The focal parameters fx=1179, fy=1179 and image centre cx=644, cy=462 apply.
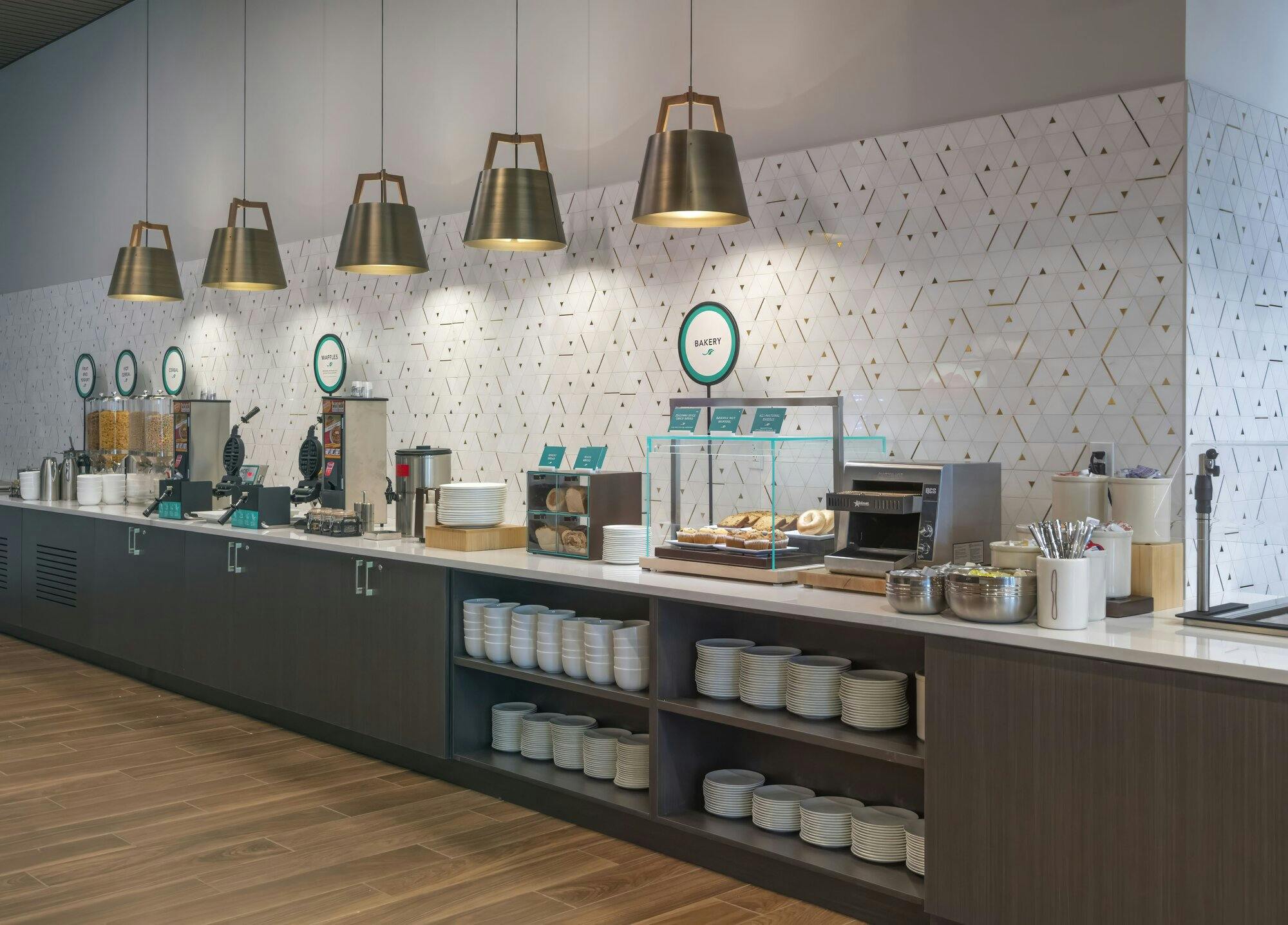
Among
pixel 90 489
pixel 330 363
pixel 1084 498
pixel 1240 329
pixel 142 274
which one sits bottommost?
pixel 90 489

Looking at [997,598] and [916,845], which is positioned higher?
[997,598]

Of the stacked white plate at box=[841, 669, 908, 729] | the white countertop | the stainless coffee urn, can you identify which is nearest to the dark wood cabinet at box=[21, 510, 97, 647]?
the white countertop

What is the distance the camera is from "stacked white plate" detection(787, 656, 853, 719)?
3.51m

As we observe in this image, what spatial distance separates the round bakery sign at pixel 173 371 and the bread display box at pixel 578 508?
4250mm

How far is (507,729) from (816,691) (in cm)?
142

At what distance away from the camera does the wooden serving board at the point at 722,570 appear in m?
3.72

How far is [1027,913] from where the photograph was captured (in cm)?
283

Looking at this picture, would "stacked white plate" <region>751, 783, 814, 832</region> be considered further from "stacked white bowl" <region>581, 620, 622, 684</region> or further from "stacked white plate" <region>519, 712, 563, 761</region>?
"stacked white plate" <region>519, 712, 563, 761</region>

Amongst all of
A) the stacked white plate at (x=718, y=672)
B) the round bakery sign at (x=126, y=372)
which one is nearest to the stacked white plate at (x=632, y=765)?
the stacked white plate at (x=718, y=672)

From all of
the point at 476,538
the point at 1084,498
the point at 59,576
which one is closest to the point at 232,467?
the point at 59,576

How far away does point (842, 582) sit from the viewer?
357cm

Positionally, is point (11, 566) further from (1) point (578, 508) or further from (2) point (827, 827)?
(2) point (827, 827)

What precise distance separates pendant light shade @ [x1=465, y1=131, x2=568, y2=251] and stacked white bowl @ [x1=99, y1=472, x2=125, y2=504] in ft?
12.3

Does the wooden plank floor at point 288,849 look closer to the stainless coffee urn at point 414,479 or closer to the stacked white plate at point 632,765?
the stacked white plate at point 632,765
